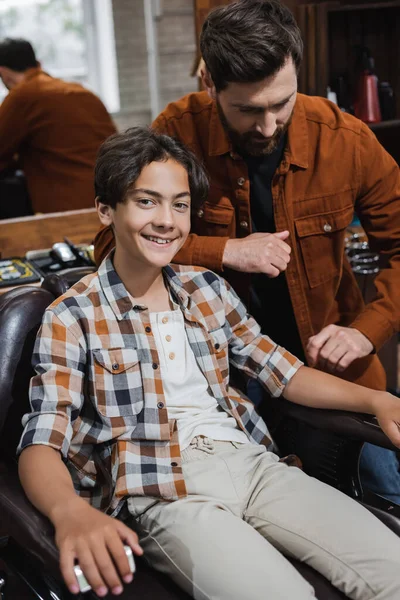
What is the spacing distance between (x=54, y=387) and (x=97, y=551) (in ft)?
1.30

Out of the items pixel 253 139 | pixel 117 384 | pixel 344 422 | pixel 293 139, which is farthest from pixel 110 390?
pixel 293 139

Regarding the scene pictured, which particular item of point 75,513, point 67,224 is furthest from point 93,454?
point 67,224

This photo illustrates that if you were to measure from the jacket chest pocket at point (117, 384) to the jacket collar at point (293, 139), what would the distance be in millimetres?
591

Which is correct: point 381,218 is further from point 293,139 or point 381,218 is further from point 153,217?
point 153,217

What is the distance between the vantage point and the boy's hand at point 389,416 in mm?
1569

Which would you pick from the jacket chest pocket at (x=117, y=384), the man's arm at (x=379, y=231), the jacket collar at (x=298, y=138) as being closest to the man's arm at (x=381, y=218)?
the man's arm at (x=379, y=231)

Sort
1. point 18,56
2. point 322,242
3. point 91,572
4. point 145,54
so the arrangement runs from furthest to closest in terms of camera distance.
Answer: point 145,54 < point 18,56 < point 322,242 < point 91,572

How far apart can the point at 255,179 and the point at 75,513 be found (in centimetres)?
98

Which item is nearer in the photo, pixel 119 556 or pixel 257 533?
pixel 119 556

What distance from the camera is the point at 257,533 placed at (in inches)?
58.1

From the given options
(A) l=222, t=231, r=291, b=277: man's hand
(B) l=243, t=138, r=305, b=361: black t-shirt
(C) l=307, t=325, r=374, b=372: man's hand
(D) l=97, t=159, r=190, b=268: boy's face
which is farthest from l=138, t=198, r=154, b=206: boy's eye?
(C) l=307, t=325, r=374, b=372: man's hand

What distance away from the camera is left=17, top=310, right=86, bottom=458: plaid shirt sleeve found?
149cm

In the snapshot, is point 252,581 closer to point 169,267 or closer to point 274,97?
point 169,267

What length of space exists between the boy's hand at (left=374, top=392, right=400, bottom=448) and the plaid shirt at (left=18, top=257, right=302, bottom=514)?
31 centimetres
